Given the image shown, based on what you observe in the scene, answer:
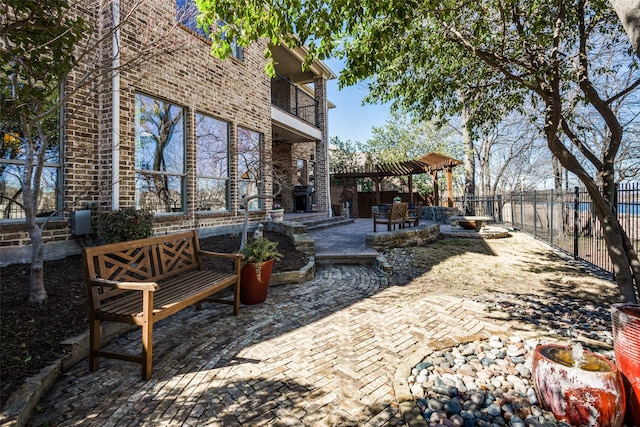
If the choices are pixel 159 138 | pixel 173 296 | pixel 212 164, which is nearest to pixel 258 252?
pixel 173 296

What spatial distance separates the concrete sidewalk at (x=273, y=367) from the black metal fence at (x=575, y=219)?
3744mm

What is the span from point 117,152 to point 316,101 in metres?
10.1

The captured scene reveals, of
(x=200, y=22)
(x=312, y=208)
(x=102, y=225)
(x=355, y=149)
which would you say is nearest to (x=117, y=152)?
(x=102, y=225)

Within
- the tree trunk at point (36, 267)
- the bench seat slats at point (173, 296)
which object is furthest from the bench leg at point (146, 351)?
the tree trunk at point (36, 267)

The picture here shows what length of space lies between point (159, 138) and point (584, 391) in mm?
6783

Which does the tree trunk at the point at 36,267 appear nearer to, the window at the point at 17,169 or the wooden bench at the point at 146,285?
the wooden bench at the point at 146,285

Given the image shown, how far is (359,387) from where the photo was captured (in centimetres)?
229

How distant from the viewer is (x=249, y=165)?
776 centimetres

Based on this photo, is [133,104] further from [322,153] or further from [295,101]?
[322,153]

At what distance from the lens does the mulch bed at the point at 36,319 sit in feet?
7.45

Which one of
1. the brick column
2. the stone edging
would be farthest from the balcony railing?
the stone edging

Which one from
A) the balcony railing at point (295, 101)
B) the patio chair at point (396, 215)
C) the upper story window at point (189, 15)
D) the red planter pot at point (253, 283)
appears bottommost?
the red planter pot at point (253, 283)

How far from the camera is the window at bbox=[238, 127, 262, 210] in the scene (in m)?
7.98

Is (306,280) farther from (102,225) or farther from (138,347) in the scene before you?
(102,225)
